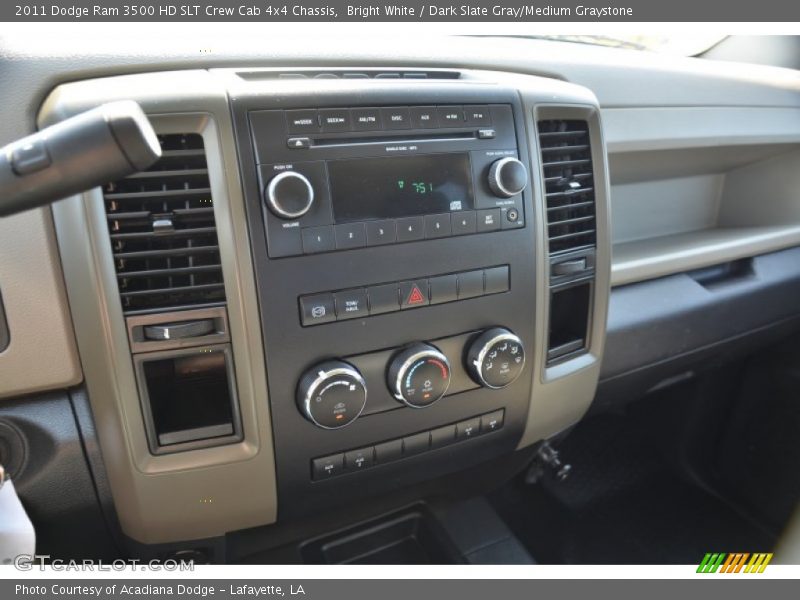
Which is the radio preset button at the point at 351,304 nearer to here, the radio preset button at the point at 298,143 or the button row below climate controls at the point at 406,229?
the button row below climate controls at the point at 406,229

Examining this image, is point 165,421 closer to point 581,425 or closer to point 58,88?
point 58,88

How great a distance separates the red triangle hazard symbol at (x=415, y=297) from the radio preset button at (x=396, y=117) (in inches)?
8.4

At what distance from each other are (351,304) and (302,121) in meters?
0.23

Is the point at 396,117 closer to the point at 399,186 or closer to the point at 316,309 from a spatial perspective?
the point at 399,186

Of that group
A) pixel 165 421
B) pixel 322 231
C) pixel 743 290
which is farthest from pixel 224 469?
pixel 743 290

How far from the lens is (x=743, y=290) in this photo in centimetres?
143

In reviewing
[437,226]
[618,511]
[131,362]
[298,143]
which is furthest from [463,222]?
[618,511]

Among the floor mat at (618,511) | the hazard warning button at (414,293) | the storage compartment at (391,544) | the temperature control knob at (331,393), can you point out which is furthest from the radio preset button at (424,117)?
the floor mat at (618,511)

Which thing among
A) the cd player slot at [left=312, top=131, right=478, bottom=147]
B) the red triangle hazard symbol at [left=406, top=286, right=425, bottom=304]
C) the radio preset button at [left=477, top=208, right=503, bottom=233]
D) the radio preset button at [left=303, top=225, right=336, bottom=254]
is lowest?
the red triangle hazard symbol at [left=406, top=286, right=425, bottom=304]

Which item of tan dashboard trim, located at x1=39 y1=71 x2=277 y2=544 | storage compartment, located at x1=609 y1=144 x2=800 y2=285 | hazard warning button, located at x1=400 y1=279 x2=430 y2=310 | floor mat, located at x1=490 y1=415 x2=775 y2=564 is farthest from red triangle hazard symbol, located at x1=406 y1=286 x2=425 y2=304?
floor mat, located at x1=490 y1=415 x2=775 y2=564

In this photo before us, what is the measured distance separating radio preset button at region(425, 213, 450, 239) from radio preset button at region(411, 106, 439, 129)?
0.12 m

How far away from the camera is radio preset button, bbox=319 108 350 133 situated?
0.76 meters

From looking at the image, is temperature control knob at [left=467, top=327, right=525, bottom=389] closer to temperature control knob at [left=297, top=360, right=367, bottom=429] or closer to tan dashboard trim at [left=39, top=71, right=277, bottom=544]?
temperature control knob at [left=297, top=360, right=367, bottom=429]

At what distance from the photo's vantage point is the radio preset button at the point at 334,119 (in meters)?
0.76
